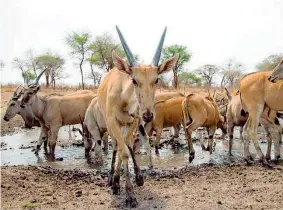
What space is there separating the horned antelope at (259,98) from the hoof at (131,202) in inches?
167

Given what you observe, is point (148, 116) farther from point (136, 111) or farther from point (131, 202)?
point (131, 202)

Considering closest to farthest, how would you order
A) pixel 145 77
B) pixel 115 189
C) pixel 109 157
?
pixel 145 77 → pixel 115 189 → pixel 109 157

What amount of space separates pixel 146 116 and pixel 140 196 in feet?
6.16

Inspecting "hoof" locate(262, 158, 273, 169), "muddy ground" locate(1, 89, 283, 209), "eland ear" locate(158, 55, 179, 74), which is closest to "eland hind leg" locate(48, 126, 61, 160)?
"muddy ground" locate(1, 89, 283, 209)

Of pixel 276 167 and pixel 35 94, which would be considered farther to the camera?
pixel 35 94

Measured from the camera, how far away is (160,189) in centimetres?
757

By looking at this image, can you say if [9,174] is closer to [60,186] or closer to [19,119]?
[60,186]

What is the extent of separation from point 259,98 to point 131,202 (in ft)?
16.5

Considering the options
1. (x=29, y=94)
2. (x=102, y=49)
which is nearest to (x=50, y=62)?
(x=102, y=49)

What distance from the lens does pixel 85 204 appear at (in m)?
6.80

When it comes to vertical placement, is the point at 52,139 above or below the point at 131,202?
above

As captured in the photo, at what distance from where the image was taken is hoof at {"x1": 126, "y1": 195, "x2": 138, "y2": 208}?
257 inches

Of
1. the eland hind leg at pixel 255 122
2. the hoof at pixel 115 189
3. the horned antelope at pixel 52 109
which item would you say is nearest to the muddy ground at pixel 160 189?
the hoof at pixel 115 189

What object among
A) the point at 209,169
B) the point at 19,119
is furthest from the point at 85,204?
the point at 19,119
